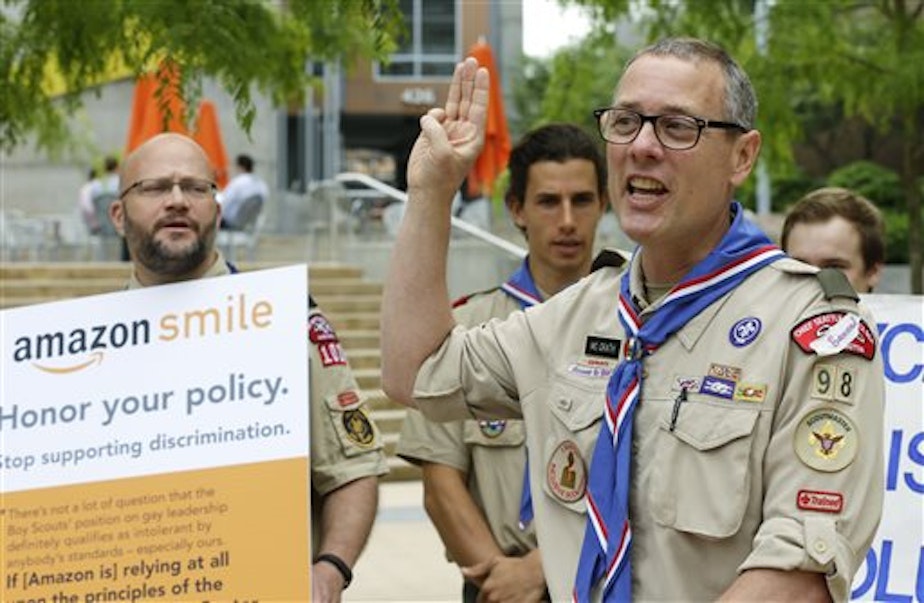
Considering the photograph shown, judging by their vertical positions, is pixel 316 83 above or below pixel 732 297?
above

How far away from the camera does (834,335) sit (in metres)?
2.79

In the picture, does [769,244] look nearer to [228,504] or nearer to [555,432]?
[555,432]

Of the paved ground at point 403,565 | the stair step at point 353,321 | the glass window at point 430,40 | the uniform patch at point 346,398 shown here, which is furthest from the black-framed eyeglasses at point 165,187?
the glass window at point 430,40

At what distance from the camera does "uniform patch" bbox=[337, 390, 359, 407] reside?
4.07 meters

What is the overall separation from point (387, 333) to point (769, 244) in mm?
755

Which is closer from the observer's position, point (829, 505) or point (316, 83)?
point (829, 505)

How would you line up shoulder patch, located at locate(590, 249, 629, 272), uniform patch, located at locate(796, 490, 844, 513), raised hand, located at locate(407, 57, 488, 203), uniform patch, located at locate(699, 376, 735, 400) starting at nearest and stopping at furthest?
uniform patch, located at locate(796, 490, 844, 513) → uniform patch, located at locate(699, 376, 735, 400) → raised hand, located at locate(407, 57, 488, 203) → shoulder patch, located at locate(590, 249, 629, 272)

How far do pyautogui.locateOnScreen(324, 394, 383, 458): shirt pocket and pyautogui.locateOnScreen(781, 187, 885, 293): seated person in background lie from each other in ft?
4.49

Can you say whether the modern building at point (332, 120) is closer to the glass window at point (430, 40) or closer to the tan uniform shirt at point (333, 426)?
the glass window at point (430, 40)

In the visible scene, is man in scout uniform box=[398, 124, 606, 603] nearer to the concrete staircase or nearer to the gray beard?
the gray beard

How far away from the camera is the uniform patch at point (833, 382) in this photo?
276 centimetres

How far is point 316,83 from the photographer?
1047 centimetres

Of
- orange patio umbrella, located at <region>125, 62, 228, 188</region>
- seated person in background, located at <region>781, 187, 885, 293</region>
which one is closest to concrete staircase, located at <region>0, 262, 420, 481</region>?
orange patio umbrella, located at <region>125, 62, 228, 188</region>

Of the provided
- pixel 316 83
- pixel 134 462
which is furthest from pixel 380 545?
pixel 134 462
